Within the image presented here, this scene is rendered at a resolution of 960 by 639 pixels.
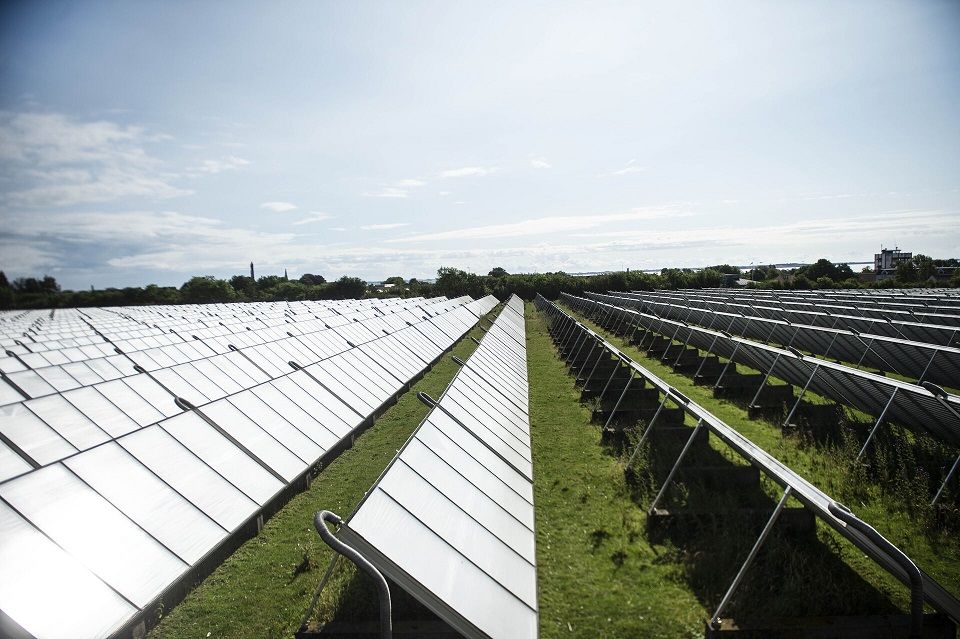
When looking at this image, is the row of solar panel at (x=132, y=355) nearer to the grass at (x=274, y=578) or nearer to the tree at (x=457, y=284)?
the grass at (x=274, y=578)

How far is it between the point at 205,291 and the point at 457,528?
119835 millimetres

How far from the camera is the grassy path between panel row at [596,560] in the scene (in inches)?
263

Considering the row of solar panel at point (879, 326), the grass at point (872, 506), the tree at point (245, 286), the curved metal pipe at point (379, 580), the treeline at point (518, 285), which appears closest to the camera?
the curved metal pipe at point (379, 580)

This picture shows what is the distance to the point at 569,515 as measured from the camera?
9.61m

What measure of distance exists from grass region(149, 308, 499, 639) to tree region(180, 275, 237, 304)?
110038mm

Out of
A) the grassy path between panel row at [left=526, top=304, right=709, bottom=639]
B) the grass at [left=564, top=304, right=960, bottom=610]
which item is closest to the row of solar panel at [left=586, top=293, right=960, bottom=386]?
the grass at [left=564, top=304, right=960, bottom=610]

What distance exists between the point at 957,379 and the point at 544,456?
13.9 m

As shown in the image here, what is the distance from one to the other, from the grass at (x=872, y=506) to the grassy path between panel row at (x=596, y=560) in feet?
10.1

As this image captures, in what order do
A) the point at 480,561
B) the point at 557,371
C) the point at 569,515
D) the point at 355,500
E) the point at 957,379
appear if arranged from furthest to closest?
the point at 557,371, the point at 957,379, the point at 355,500, the point at 569,515, the point at 480,561

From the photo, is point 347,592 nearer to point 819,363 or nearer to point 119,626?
point 119,626

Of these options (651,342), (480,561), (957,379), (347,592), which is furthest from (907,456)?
(651,342)

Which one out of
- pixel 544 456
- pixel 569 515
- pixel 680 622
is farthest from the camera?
pixel 544 456

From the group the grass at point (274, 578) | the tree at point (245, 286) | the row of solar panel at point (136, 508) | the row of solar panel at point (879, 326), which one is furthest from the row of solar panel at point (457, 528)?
the tree at point (245, 286)

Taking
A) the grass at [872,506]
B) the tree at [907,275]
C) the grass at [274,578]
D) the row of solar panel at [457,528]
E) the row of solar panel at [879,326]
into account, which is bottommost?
the grass at [274,578]
